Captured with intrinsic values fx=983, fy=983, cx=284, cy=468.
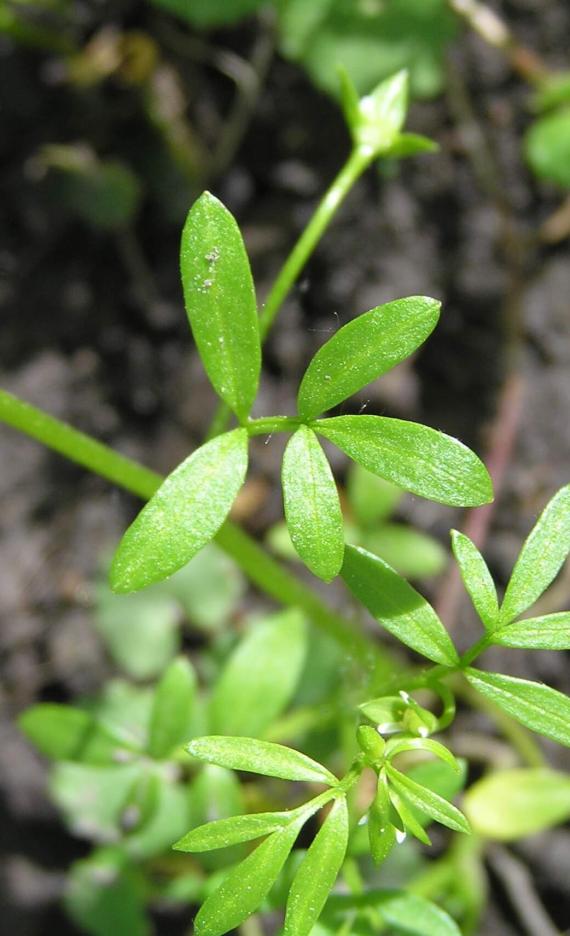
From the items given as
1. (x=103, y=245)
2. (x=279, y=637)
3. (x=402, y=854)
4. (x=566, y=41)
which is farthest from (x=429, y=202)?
(x=402, y=854)

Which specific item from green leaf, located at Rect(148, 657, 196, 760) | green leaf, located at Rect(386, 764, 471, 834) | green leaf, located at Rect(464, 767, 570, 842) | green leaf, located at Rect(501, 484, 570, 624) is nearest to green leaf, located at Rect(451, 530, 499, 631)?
green leaf, located at Rect(501, 484, 570, 624)

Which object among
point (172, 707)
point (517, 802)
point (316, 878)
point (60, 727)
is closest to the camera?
point (316, 878)

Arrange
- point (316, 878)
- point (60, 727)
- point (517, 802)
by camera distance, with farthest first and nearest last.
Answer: point (517, 802), point (60, 727), point (316, 878)

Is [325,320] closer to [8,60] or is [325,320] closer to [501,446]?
[501,446]

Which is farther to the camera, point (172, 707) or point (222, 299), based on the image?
point (172, 707)

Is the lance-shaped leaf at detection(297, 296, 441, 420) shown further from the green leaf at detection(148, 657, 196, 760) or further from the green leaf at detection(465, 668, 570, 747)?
the green leaf at detection(148, 657, 196, 760)

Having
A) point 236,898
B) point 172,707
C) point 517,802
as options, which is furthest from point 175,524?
point 517,802

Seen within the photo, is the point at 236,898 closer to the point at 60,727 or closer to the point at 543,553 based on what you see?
the point at 543,553

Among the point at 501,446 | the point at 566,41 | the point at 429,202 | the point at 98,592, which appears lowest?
the point at 98,592
